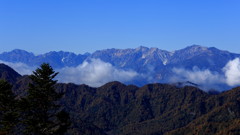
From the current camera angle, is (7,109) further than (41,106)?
Yes

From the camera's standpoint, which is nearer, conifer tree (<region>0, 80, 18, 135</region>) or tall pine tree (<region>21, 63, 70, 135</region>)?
tall pine tree (<region>21, 63, 70, 135</region>)

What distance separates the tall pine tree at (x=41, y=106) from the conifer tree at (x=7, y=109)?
2227mm

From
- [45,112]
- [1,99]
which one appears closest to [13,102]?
[1,99]

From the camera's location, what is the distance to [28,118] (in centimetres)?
5662

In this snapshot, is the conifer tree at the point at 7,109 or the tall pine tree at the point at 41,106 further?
the conifer tree at the point at 7,109

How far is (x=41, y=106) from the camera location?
57062mm

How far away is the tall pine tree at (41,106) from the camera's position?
183 feet

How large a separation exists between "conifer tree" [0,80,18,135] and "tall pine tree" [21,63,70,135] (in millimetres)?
2227

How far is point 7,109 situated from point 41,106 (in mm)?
5987

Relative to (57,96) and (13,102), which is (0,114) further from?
(57,96)

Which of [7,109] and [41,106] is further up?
[41,106]

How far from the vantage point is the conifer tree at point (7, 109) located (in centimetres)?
5762

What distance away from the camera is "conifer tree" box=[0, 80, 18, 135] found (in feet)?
189

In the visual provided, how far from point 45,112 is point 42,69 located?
22.1 ft
